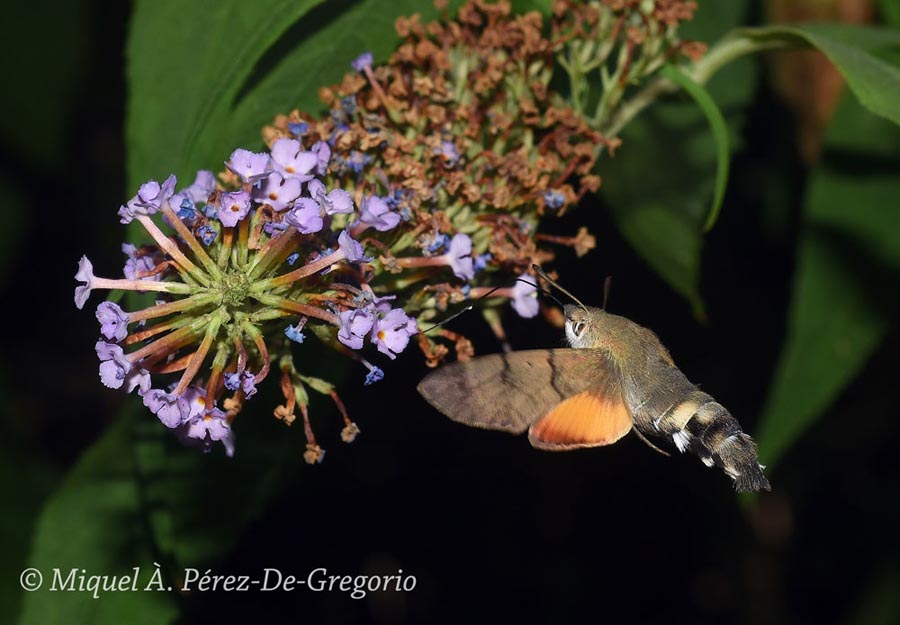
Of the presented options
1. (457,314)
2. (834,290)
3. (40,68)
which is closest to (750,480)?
(457,314)

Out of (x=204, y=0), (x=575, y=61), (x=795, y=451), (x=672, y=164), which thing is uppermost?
(x=204, y=0)

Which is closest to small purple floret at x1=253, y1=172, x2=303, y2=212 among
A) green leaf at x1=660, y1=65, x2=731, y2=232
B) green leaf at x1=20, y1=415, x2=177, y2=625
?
green leaf at x1=20, y1=415, x2=177, y2=625

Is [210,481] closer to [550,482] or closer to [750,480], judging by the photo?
[750,480]

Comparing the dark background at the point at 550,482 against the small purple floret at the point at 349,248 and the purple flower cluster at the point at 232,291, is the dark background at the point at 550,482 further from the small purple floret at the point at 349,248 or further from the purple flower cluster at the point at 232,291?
the small purple floret at the point at 349,248

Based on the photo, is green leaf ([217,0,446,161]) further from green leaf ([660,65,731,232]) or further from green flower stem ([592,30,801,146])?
green leaf ([660,65,731,232])

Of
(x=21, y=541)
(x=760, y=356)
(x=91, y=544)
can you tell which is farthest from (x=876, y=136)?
(x=21, y=541)

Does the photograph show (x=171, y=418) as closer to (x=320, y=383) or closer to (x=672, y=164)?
(x=320, y=383)
